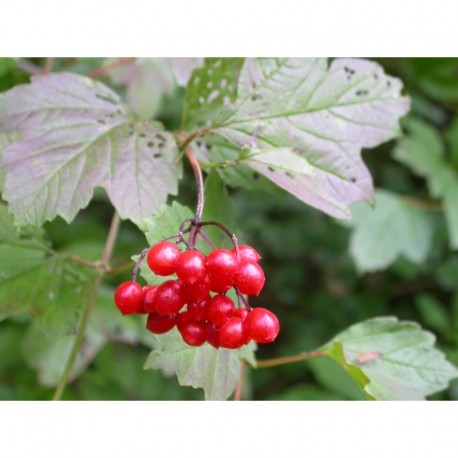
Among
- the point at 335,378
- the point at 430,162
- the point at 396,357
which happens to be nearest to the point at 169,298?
the point at 396,357

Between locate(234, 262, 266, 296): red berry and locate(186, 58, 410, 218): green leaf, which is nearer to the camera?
locate(234, 262, 266, 296): red berry

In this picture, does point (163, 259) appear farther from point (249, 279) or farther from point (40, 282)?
point (40, 282)

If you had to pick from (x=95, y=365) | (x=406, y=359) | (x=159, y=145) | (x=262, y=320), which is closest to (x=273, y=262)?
(x=95, y=365)

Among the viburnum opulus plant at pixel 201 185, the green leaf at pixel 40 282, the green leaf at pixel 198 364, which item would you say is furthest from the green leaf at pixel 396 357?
the green leaf at pixel 40 282

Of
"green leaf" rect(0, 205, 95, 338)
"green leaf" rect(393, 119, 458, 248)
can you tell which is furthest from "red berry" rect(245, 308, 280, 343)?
"green leaf" rect(393, 119, 458, 248)

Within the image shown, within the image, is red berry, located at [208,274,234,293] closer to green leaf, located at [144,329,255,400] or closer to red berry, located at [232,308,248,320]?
red berry, located at [232,308,248,320]

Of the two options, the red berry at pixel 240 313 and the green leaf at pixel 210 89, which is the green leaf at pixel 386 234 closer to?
the green leaf at pixel 210 89
